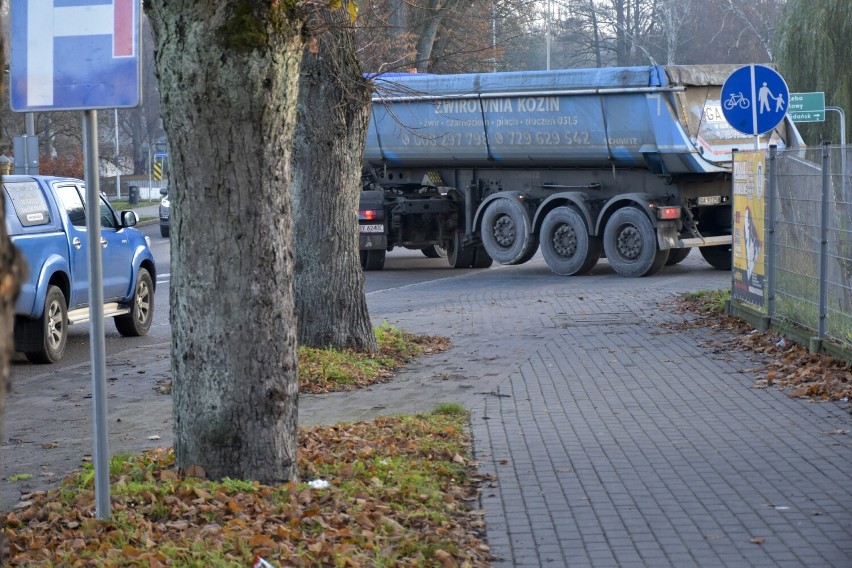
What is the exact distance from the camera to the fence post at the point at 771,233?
12445 millimetres

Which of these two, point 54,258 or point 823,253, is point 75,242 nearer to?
point 54,258

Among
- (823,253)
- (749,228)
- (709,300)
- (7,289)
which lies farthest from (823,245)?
(7,289)

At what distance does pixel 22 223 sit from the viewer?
39.8 feet

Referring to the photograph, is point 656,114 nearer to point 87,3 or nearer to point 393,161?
point 393,161

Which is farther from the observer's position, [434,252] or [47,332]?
[434,252]

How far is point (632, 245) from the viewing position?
806 inches

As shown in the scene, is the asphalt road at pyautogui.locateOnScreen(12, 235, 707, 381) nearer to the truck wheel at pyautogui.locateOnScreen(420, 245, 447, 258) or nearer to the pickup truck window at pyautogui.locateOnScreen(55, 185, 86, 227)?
the truck wheel at pyautogui.locateOnScreen(420, 245, 447, 258)

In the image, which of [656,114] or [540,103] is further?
[540,103]

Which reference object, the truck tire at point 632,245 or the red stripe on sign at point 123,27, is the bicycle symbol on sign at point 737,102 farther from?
the red stripe on sign at point 123,27

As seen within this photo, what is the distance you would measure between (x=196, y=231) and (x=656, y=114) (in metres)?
14.3

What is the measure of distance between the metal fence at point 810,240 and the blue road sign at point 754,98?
118cm

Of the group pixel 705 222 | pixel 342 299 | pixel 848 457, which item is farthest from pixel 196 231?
pixel 705 222

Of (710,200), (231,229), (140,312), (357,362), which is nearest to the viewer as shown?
(231,229)

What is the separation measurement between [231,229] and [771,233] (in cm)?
784
